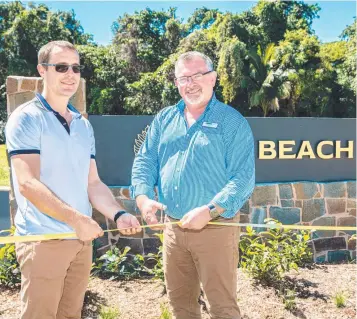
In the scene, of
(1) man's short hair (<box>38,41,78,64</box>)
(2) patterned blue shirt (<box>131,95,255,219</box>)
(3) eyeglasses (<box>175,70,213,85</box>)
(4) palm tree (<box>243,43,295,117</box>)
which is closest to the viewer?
(1) man's short hair (<box>38,41,78,64</box>)

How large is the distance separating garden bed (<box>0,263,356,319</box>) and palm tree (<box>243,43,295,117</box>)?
1772 cm

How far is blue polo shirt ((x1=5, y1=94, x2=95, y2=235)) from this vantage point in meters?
2.11

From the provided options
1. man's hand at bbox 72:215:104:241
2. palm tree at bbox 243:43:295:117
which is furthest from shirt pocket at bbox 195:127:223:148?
palm tree at bbox 243:43:295:117

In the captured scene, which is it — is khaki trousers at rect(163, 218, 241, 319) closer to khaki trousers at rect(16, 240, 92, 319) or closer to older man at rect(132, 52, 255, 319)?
older man at rect(132, 52, 255, 319)

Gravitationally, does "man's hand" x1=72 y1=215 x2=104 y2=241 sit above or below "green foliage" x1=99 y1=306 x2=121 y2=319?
above

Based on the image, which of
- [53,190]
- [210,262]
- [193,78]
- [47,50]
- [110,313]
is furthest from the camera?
[110,313]

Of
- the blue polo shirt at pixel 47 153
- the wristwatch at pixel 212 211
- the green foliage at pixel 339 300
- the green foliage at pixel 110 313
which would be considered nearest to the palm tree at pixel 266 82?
the green foliage at pixel 339 300

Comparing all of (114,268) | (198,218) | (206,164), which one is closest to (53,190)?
(198,218)

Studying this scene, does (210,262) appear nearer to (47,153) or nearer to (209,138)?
(209,138)

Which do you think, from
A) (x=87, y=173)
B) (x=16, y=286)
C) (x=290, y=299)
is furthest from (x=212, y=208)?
(x=16, y=286)

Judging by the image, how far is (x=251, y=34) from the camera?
2512 centimetres

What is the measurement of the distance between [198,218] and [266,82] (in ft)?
65.1

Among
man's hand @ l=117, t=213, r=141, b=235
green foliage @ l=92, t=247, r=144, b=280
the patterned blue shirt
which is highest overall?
the patterned blue shirt

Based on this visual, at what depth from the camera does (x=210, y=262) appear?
260 cm
